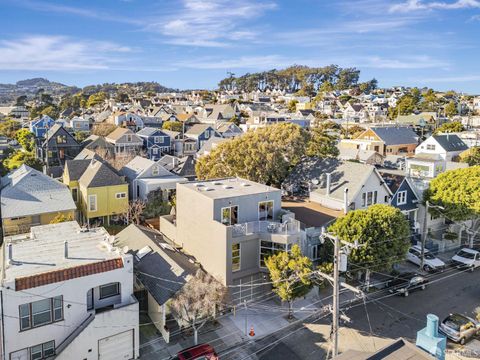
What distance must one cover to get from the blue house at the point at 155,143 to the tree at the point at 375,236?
4231 centimetres

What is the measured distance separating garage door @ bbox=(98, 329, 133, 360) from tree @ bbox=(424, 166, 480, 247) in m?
26.0

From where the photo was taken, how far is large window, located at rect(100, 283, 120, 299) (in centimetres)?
1806

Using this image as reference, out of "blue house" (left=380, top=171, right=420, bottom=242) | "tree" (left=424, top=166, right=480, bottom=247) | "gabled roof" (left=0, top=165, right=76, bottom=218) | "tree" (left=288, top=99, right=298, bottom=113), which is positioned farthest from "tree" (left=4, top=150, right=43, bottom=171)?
"tree" (left=288, top=99, right=298, bottom=113)

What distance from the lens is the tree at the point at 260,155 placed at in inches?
1321

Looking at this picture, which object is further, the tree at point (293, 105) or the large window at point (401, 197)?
the tree at point (293, 105)

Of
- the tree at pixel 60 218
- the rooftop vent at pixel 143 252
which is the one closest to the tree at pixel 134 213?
the tree at pixel 60 218

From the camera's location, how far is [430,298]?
25.0 metres

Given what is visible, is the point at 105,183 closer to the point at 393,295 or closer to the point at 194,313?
the point at 194,313

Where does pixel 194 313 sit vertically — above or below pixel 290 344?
above

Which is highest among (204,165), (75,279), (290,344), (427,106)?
→ (427,106)

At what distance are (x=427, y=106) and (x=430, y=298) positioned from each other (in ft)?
334

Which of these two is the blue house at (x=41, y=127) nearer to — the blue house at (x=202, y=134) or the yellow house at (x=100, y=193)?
the blue house at (x=202, y=134)

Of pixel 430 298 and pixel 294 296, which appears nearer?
pixel 294 296

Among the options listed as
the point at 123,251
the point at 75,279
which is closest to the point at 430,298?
the point at 123,251
